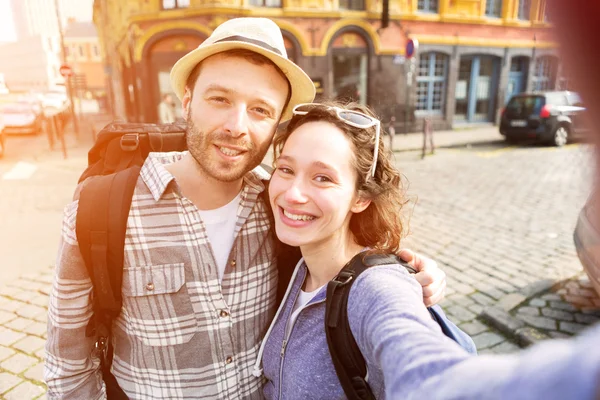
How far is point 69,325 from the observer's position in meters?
1.72

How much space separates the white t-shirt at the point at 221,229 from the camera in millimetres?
1834

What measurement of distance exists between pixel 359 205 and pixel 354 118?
408mm

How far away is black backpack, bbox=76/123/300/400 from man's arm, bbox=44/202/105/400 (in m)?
0.04

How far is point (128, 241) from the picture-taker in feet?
5.59

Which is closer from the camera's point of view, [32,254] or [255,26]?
[255,26]

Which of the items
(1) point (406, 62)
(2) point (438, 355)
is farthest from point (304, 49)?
(2) point (438, 355)

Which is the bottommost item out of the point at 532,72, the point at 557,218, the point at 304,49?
the point at 557,218

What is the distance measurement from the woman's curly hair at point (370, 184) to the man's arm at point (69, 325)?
1045 mm

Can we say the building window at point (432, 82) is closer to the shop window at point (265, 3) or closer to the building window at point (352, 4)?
the building window at point (352, 4)

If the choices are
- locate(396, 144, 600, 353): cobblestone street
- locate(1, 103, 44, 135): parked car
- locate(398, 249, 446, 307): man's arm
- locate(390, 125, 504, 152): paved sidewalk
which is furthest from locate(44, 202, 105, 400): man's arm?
locate(1, 103, 44, 135): parked car

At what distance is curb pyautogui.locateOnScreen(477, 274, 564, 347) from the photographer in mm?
3623

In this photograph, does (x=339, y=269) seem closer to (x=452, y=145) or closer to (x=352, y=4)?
(x=452, y=145)

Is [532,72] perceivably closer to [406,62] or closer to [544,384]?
[406,62]

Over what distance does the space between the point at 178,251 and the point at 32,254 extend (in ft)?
17.2
